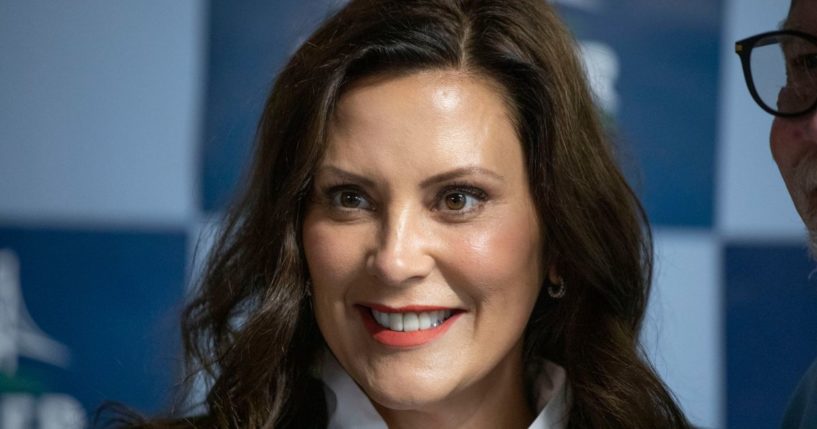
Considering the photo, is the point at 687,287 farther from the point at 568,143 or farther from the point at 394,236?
the point at 394,236

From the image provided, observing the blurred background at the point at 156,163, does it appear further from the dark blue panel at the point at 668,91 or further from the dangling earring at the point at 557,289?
the dangling earring at the point at 557,289

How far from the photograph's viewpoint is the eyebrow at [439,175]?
1.70 metres

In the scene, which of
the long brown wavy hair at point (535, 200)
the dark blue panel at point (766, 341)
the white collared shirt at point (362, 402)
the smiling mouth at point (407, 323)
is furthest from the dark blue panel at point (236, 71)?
the dark blue panel at point (766, 341)

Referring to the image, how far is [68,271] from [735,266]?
1.49m

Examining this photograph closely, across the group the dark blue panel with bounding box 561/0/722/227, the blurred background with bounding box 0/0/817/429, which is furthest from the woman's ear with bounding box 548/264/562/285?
the dark blue panel with bounding box 561/0/722/227

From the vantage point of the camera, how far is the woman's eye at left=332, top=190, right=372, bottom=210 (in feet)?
5.73

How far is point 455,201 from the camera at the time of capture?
5.68 ft

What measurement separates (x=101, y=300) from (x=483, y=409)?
1.07 meters

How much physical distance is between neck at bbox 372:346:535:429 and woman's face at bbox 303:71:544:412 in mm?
64

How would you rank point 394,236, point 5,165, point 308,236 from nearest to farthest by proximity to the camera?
point 394,236 → point 308,236 → point 5,165

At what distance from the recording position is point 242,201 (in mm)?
2010

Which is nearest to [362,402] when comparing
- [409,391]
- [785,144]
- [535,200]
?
[409,391]

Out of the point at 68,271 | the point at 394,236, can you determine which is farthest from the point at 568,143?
the point at 68,271

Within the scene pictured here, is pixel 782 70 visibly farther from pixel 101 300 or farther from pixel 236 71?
pixel 101 300
